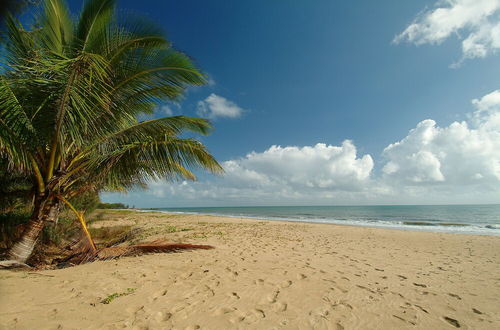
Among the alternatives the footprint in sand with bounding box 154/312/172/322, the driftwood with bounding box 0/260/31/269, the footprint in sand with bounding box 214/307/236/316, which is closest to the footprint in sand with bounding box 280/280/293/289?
the footprint in sand with bounding box 214/307/236/316

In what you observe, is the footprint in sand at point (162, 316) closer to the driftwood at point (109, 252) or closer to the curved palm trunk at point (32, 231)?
the driftwood at point (109, 252)

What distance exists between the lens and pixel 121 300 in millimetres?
2990

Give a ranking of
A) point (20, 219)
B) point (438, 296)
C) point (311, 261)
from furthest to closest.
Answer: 1. point (20, 219)
2. point (311, 261)
3. point (438, 296)

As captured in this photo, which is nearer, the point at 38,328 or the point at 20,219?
the point at 38,328

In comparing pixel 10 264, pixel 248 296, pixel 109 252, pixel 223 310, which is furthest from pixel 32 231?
pixel 248 296

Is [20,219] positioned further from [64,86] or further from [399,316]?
[399,316]

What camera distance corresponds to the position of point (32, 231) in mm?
4457

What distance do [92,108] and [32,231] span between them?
2.82 m

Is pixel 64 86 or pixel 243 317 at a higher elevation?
pixel 64 86

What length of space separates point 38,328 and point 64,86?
3375 millimetres

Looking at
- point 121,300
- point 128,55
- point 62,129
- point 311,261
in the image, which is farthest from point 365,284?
point 128,55

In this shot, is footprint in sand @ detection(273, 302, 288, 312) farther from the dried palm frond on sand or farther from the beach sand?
the dried palm frond on sand

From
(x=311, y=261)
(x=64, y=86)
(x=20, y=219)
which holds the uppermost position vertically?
(x=64, y=86)

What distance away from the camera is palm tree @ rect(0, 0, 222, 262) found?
12.7 ft
